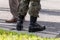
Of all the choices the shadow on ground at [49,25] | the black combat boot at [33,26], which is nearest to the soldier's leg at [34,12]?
the black combat boot at [33,26]

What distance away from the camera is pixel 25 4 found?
658cm

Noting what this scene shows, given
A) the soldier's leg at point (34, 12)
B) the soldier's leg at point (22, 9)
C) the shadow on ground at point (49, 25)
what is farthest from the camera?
the shadow on ground at point (49, 25)

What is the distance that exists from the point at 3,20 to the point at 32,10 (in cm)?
197

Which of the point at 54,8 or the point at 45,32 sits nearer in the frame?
the point at 45,32

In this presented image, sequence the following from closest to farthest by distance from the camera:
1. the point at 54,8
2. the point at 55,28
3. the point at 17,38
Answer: the point at 17,38 → the point at 55,28 → the point at 54,8

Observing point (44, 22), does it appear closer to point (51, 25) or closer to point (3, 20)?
point (51, 25)

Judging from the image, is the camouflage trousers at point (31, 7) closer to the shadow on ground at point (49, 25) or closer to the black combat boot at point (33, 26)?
the black combat boot at point (33, 26)

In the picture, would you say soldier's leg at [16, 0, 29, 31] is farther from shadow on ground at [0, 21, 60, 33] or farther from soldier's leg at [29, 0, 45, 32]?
shadow on ground at [0, 21, 60, 33]

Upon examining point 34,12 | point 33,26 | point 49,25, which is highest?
point 34,12

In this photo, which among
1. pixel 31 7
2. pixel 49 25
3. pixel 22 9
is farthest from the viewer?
pixel 49 25

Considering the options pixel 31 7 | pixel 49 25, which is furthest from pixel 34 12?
pixel 49 25

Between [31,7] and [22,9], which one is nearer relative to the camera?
[31,7]

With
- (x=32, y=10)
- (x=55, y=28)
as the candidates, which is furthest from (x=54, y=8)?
(x=32, y=10)

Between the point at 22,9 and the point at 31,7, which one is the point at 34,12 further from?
the point at 22,9
